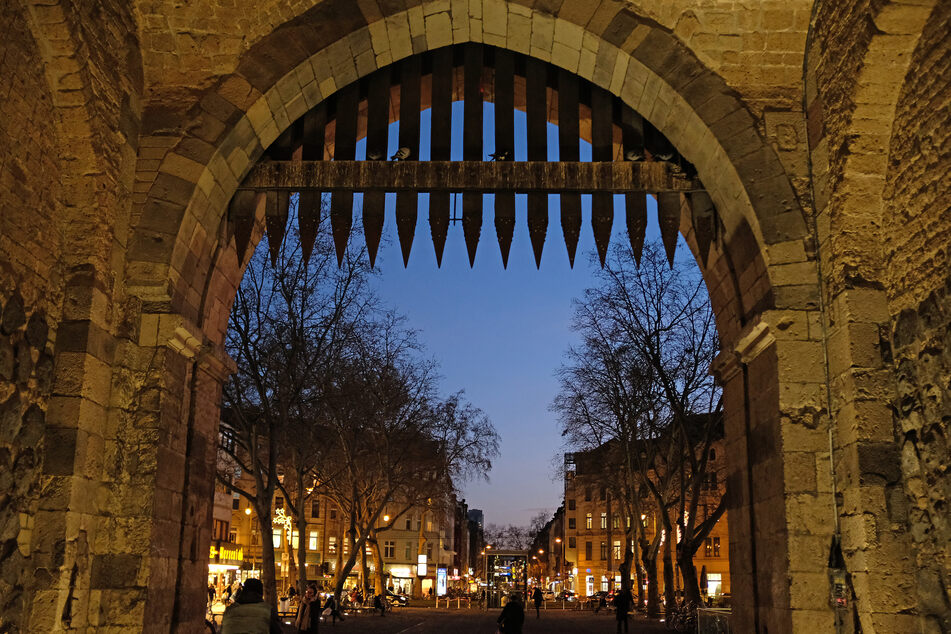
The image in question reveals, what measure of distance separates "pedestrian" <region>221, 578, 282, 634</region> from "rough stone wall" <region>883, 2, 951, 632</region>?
12.8ft

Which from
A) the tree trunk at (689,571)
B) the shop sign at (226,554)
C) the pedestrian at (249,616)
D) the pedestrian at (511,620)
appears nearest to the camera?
the pedestrian at (249,616)

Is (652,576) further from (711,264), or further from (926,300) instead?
(926,300)

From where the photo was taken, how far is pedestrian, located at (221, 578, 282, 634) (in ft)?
17.6

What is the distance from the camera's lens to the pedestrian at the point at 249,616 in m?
5.37

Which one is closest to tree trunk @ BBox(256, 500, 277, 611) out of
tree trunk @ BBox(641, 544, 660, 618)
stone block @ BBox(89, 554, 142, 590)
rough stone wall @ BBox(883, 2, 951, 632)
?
stone block @ BBox(89, 554, 142, 590)

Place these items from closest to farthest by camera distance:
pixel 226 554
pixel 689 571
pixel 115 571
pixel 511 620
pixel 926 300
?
pixel 926 300 → pixel 115 571 → pixel 511 620 → pixel 689 571 → pixel 226 554

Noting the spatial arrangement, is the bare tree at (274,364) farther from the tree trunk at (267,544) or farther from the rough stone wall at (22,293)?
the rough stone wall at (22,293)

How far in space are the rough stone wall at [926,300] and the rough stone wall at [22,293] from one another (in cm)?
551

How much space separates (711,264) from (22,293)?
5407mm

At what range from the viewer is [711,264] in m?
7.84

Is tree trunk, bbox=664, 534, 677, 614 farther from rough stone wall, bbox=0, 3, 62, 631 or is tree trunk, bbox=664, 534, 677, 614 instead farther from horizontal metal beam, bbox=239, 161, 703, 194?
rough stone wall, bbox=0, 3, 62, 631

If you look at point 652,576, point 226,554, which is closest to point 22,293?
point 652,576

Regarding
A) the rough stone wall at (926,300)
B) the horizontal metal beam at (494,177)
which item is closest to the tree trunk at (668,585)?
the horizontal metal beam at (494,177)

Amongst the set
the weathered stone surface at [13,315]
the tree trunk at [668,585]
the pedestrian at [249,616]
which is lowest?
the tree trunk at [668,585]
